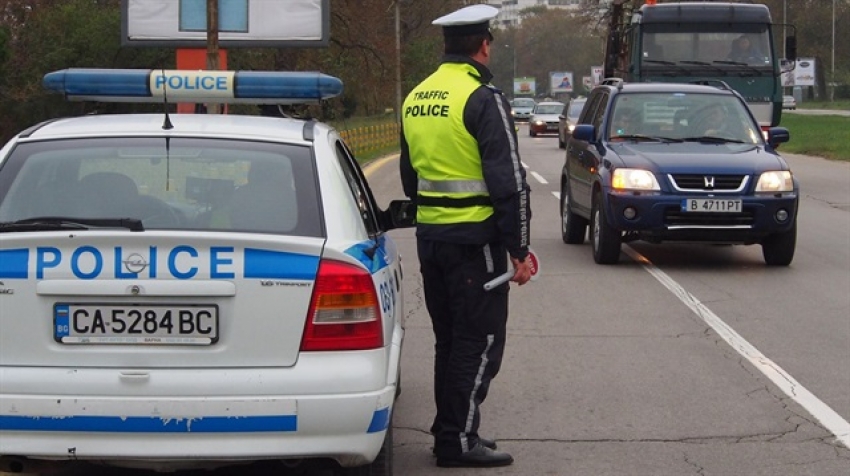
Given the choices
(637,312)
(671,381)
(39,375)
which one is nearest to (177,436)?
(39,375)

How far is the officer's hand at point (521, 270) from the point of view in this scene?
18.5ft

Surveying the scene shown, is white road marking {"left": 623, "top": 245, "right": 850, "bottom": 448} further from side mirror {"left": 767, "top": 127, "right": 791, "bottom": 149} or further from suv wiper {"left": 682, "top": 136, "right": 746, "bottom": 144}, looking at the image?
side mirror {"left": 767, "top": 127, "right": 791, "bottom": 149}

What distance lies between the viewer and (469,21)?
5715 mm

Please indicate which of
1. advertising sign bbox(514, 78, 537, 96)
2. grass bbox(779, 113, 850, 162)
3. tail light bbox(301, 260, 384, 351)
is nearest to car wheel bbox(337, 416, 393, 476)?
tail light bbox(301, 260, 384, 351)

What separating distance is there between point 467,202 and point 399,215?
602 millimetres

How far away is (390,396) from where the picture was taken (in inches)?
194

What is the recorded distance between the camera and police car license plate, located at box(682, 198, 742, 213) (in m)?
12.0

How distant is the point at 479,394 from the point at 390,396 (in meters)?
0.96

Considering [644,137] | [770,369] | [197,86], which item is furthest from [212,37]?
[197,86]

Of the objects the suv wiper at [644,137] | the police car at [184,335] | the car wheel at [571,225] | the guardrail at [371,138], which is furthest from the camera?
the guardrail at [371,138]

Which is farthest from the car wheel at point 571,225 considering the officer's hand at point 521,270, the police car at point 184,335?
the police car at point 184,335

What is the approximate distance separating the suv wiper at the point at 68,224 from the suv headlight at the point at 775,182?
27.2ft

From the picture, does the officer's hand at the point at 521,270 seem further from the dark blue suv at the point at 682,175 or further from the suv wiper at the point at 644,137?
the suv wiper at the point at 644,137

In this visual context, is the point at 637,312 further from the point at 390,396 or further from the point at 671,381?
the point at 390,396
